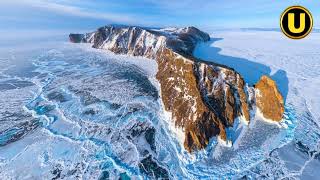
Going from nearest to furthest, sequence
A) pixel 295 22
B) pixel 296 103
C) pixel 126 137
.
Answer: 1. pixel 295 22
2. pixel 126 137
3. pixel 296 103

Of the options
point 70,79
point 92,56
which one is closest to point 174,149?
point 70,79

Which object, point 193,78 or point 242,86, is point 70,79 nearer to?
point 193,78

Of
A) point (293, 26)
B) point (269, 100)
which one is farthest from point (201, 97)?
point (293, 26)

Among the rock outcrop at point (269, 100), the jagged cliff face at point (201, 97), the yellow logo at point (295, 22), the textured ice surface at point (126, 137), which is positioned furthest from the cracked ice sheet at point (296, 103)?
the yellow logo at point (295, 22)

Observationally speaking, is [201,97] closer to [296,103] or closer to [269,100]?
[269,100]

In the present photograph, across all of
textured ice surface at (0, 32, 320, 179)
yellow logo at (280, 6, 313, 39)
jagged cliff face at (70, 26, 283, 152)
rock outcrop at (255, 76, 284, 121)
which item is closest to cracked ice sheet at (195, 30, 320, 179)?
textured ice surface at (0, 32, 320, 179)

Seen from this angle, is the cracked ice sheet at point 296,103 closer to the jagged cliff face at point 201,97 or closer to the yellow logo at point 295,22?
the jagged cliff face at point 201,97

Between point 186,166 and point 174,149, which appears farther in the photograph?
point 174,149

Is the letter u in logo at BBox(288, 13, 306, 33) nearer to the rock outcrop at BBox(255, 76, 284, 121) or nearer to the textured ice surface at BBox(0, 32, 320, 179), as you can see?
the textured ice surface at BBox(0, 32, 320, 179)
